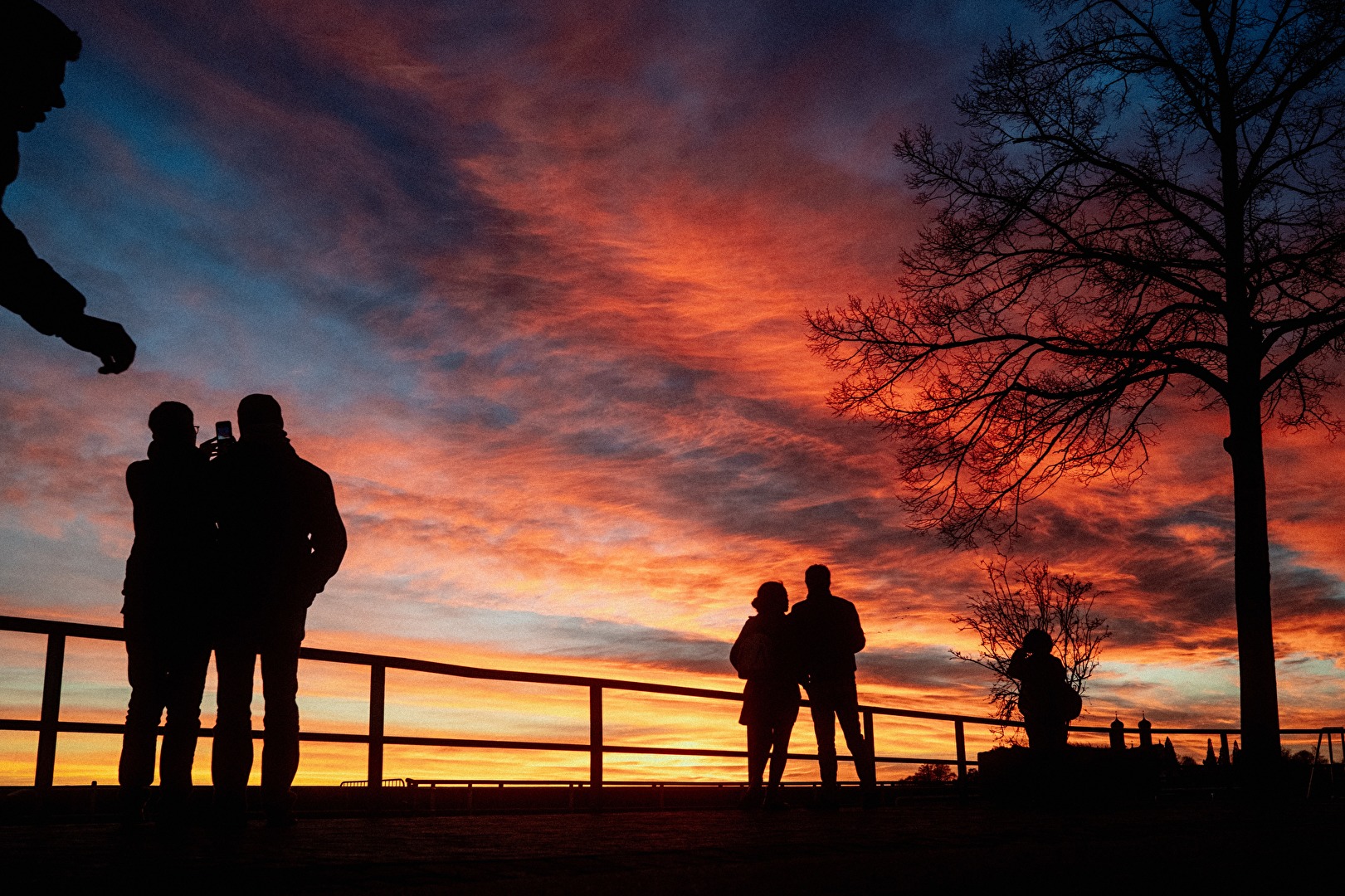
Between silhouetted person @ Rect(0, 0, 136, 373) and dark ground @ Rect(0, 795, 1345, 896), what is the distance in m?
1.48

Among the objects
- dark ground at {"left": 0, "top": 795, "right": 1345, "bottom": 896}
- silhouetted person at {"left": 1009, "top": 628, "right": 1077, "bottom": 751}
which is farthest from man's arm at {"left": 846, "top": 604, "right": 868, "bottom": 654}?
dark ground at {"left": 0, "top": 795, "right": 1345, "bottom": 896}

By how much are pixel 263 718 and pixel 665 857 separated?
291 centimetres

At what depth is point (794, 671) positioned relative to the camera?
11930 millimetres

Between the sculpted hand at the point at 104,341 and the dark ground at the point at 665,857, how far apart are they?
136cm

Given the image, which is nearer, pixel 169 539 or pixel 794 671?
pixel 169 539

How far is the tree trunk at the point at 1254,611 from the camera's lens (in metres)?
15.8

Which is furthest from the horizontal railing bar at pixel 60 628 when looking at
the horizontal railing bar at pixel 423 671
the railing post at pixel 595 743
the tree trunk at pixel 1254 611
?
the tree trunk at pixel 1254 611

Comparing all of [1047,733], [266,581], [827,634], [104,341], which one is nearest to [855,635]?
[827,634]

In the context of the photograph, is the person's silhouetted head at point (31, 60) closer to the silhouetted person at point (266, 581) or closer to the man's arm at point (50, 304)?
the man's arm at point (50, 304)

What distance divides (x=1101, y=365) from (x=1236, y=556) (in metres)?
3.44

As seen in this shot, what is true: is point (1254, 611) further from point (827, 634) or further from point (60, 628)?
point (60, 628)

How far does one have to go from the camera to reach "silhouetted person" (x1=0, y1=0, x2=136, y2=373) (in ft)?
9.32

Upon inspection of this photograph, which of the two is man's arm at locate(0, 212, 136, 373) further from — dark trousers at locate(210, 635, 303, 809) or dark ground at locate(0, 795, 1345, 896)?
dark trousers at locate(210, 635, 303, 809)

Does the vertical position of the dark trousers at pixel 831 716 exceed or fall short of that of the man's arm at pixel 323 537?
it falls short
